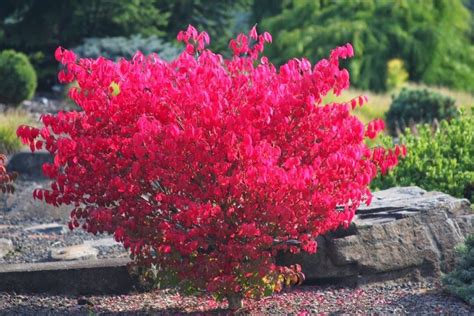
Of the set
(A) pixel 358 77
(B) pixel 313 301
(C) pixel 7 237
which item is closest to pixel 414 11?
(A) pixel 358 77

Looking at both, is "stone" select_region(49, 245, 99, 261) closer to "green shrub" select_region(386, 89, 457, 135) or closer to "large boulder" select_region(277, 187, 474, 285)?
"large boulder" select_region(277, 187, 474, 285)

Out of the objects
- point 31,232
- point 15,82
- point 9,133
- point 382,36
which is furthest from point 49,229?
point 382,36

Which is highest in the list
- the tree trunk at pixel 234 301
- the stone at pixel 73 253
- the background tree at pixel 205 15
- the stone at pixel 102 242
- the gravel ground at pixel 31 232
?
the background tree at pixel 205 15

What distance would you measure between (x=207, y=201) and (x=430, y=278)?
212cm

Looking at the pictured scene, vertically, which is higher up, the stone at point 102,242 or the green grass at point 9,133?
the green grass at point 9,133

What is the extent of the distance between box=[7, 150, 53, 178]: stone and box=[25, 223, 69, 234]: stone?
259 cm

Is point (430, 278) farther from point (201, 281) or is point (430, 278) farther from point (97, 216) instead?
point (97, 216)

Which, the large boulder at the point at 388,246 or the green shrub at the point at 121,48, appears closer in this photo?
the large boulder at the point at 388,246

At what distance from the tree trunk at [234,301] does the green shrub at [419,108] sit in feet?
28.9

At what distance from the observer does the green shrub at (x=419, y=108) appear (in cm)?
1469

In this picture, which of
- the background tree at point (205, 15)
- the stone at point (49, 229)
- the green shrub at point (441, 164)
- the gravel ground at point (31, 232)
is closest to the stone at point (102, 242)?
the gravel ground at point (31, 232)

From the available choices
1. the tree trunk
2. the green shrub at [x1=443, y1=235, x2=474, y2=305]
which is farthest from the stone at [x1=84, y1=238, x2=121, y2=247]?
the green shrub at [x1=443, y1=235, x2=474, y2=305]

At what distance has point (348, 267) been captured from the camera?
6832mm

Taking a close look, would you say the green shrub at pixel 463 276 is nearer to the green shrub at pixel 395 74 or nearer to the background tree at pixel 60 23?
the background tree at pixel 60 23
